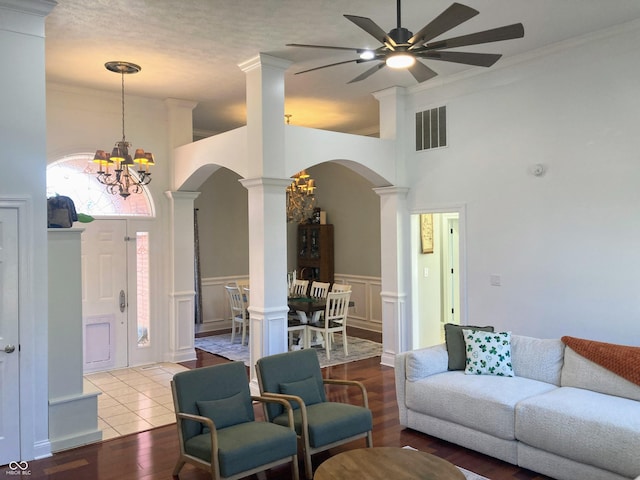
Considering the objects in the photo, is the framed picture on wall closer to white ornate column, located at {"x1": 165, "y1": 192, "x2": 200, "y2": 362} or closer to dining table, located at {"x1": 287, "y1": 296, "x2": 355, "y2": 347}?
dining table, located at {"x1": 287, "y1": 296, "x2": 355, "y2": 347}

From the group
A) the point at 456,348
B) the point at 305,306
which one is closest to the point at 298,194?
the point at 305,306

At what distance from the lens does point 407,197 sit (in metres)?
6.84

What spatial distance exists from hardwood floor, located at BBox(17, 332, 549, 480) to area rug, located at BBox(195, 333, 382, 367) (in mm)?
Answer: 2082

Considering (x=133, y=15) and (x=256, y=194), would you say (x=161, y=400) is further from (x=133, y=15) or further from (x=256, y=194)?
(x=133, y=15)

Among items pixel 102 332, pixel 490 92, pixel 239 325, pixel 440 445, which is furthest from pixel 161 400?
pixel 490 92

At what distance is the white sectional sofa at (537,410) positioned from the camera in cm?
334

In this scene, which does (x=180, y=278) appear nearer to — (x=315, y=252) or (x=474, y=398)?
(x=315, y=252)

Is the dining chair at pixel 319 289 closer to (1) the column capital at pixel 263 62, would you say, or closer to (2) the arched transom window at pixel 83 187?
(2) the arched transom window at pixel 83 187

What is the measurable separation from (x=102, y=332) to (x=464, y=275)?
4642mm

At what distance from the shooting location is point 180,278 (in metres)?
7.17

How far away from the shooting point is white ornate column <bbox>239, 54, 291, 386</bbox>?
17.5 ft

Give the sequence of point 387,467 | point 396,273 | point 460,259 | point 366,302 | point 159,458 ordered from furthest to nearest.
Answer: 1. point 366,302
2. point 396,273
3. point 460,259
4. point 159,458
5. point 387,467

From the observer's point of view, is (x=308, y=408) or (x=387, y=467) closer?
(x=387, y=467)

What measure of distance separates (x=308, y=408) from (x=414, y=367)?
1.05 meters
